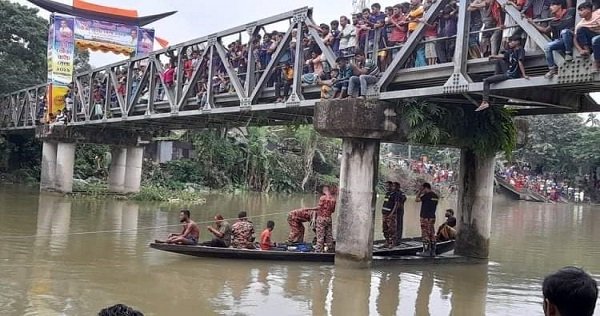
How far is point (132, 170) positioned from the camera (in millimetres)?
29328

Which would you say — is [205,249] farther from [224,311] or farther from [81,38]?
[81,38]

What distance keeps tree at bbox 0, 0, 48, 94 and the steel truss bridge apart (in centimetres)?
829

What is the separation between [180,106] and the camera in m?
18.4

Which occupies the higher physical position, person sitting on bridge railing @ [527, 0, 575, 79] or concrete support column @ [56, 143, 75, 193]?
person sitting on bridge railing @ [527, 0, 575, 79]

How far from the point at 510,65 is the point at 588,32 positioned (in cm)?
145

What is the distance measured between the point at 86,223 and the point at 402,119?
A: 10.2 m

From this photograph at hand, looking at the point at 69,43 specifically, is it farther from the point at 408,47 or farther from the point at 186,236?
the point at 408,47

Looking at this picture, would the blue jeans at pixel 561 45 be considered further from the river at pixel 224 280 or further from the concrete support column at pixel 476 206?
the concrete support column at pixel 476 206

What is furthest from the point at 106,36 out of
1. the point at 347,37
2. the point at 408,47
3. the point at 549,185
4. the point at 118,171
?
the point at 549,185

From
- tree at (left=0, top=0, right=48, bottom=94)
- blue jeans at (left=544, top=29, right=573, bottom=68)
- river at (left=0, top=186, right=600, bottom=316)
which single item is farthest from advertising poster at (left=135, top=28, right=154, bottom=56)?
blue jeans at (left=544, top=29, right=573, bottom=68)

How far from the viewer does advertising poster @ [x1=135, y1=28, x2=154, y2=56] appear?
30.7 meters

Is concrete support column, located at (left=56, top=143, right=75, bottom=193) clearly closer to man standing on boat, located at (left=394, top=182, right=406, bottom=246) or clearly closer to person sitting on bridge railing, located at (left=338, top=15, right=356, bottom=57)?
man standing on boat, located at (left=394, top=182, right=406, bottom=246)

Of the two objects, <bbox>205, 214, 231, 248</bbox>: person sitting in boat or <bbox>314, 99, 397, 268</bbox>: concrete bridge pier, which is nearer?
<bbox>314, 99, 397, 268</bbox>: concrete bridge pier

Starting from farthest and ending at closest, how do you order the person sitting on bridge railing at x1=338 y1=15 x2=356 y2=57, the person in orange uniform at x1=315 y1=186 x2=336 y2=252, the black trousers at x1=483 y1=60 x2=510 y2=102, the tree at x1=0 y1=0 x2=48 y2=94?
the tree at x1=0 y1=0 x2=48 y2=94
the person in orange uniform at x1=315 y1=186 x2=336 y2=252
the person sitting on bridge railing at x1=338 y1=15 x2=356 y2=57
the black trousers at x1=483 y1=60 x2=510 y2=102
